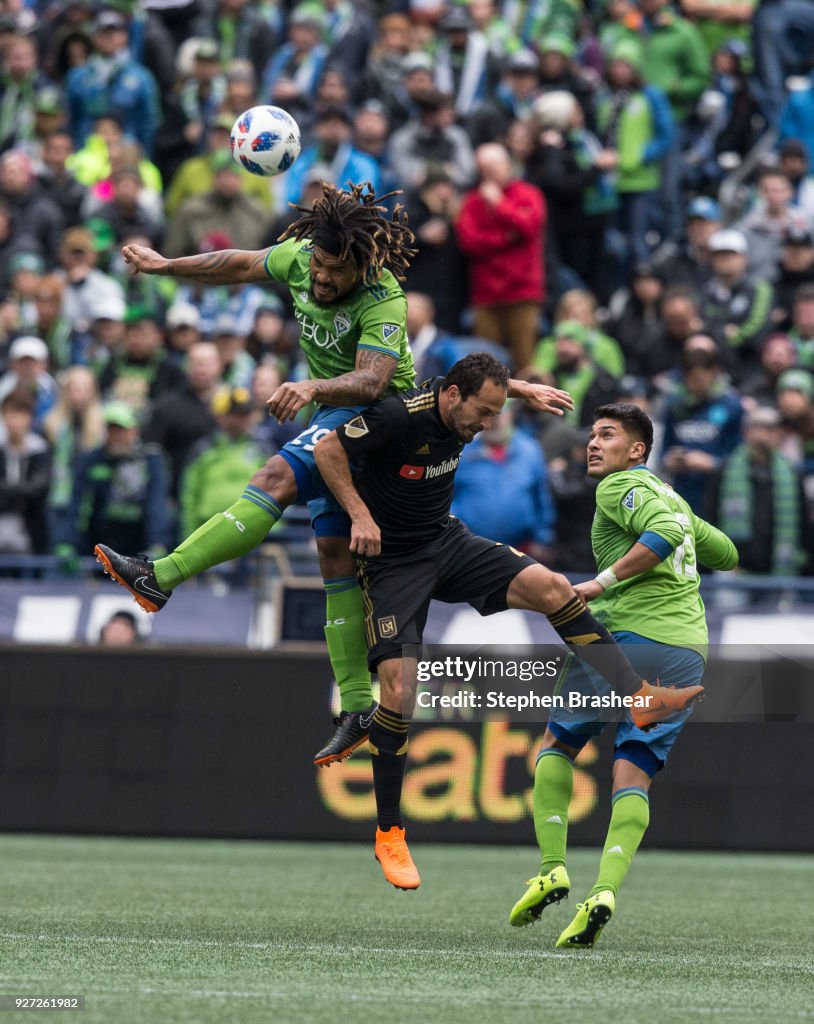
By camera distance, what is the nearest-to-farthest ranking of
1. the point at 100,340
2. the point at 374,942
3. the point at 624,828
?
the point at 374,942
the point at 624,828
the point at 100,340

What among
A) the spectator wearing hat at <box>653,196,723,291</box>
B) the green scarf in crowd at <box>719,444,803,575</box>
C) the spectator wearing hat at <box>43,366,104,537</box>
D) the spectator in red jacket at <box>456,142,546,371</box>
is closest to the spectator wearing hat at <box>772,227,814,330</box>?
the spectator wearing hat at <box>653,196,723,291</box>

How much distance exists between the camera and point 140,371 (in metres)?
15.3

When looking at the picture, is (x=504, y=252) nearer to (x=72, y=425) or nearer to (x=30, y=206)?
(x=72, y=425)

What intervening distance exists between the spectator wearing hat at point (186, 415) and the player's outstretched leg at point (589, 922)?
7.41 metres

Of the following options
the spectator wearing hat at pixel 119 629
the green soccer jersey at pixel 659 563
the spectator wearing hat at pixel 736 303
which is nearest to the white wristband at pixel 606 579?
the green soccer jersey at pixel 659 563

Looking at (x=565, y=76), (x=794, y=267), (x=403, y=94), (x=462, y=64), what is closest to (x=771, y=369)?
(x=794, y=267)

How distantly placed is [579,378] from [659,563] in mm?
6704

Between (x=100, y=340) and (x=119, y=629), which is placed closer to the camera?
(x=119, y=629)

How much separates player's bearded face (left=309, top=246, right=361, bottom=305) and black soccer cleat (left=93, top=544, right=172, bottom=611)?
4.76 ft

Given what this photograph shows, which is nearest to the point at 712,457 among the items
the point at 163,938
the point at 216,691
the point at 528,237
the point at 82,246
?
the point at 528,237

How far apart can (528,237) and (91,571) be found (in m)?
4.88

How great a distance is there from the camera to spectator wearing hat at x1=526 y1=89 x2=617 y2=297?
55.0ft

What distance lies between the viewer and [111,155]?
683 inches

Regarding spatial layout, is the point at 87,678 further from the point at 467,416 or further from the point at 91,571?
the point at 467,416
